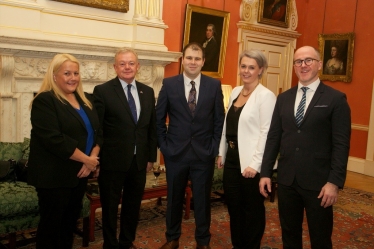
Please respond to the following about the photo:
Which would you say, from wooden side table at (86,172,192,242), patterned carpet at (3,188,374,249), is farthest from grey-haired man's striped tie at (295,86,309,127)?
wooden side table at (86,172,192,242)

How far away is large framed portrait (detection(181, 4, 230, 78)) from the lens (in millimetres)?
5609

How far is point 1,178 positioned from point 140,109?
1513 millimetres

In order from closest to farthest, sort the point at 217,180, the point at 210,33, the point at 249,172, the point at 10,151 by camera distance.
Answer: the point at 249,172 < the point at 10,151 < the point at 217,180 < the point at 210,33

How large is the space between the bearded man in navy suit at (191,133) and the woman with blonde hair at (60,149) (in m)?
0.66

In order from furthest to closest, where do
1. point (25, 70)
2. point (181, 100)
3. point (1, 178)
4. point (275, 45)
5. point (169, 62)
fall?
point (275, 45) → point (169, 62) → point (25, 70) → point (1, 178) → point (181, 100)

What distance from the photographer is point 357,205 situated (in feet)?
16.0

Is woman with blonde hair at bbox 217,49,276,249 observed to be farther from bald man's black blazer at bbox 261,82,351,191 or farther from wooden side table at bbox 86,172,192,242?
wooden side table at bbox 86,172,192,242

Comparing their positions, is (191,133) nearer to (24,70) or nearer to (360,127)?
(24,70)

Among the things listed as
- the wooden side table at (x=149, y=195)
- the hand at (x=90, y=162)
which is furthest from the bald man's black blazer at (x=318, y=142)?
the wooden side table at (x=149, y=195)

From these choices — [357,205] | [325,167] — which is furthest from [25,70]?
[357,205]

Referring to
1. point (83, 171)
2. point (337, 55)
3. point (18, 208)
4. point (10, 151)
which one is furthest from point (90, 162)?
point (337, 55)

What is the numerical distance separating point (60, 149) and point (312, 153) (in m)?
1.52

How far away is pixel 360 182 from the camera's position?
6.20 metres

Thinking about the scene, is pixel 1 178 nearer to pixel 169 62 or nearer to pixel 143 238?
pixel 143 238
